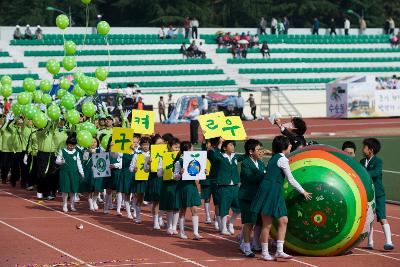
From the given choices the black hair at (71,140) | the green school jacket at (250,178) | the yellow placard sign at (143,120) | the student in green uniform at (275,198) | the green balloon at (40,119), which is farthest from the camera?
the green balloon at (40,119)

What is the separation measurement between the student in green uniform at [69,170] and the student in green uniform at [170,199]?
11.8ft

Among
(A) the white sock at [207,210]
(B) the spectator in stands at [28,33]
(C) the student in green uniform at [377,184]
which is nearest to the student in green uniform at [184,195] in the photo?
(A) the white sock at [207,210]

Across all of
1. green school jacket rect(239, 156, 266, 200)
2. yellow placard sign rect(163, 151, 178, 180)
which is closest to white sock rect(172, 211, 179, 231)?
yellow placard sign rect(163, 151, 178, 180)

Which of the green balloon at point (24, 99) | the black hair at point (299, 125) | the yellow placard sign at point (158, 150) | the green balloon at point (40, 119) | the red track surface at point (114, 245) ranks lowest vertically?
the red track surface at point (114, 245)

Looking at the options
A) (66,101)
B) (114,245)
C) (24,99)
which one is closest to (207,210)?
(114,245)

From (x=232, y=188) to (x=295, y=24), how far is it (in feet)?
207

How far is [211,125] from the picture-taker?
1741cm

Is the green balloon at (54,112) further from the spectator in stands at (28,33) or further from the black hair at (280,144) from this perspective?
the spectator in stands at (28,33)

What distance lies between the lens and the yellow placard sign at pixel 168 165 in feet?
56.7

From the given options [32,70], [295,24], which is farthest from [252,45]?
[295,24]

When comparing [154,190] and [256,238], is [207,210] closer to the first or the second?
A: [154,190]

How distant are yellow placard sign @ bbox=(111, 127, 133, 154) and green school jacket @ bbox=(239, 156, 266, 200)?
13.6 ft

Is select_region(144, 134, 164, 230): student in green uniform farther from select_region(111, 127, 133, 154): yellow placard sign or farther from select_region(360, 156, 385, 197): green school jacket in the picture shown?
select_region(360, 156, 385, 197): green school jacket

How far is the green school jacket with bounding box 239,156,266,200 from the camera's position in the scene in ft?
50.5
